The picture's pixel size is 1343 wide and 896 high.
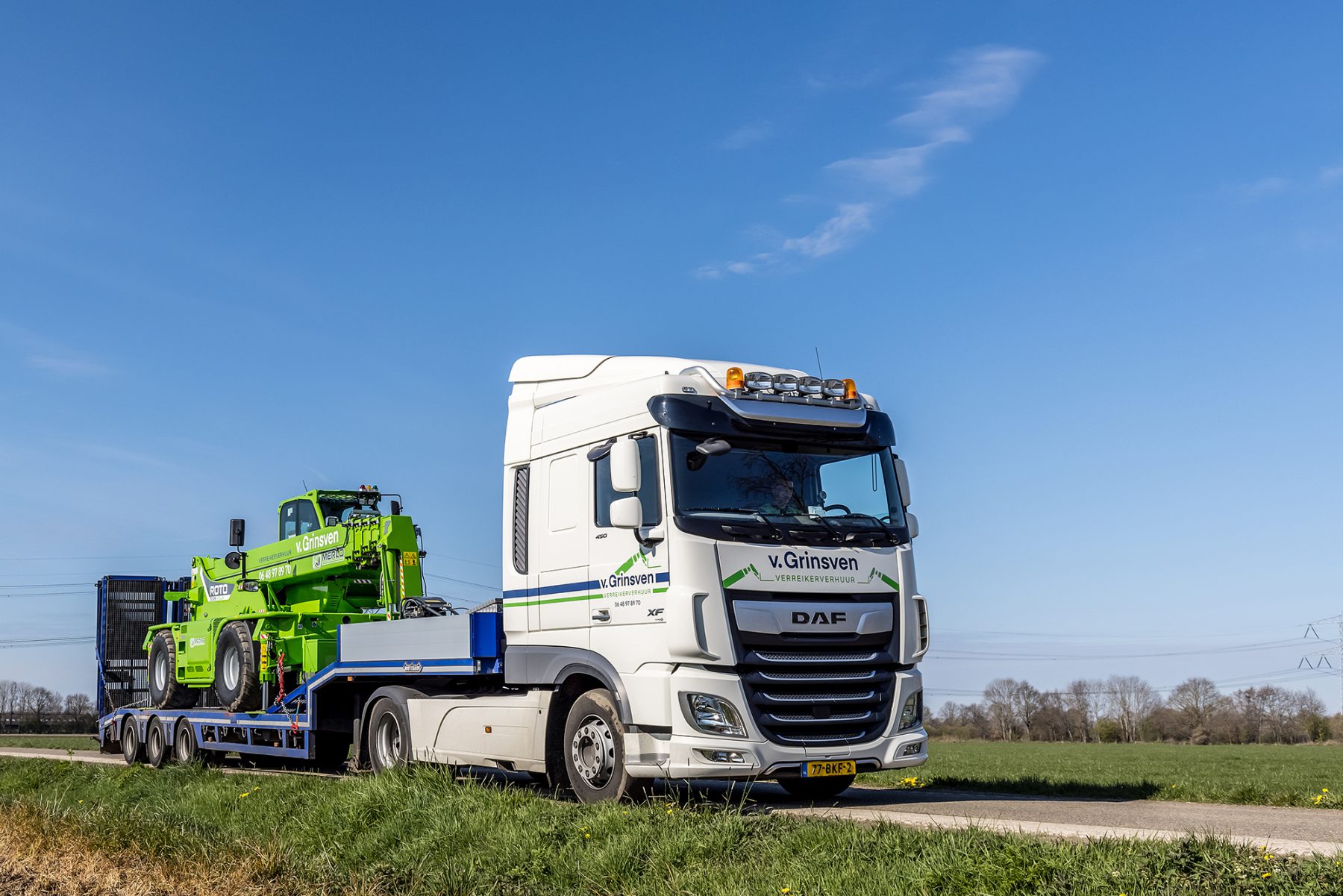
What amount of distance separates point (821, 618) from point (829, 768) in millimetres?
1272

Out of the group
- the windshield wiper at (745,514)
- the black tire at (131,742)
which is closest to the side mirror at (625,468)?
the windshield wiper at (745,514)

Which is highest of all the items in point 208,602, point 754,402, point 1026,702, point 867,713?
point 754,402

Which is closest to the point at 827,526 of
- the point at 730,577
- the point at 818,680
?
the point at 730,577

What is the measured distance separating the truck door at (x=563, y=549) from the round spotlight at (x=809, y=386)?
6.90 ft

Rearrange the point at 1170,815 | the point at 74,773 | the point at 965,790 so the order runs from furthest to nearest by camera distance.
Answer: the point at 74,773
the point at 965,790
the point at 1170,815

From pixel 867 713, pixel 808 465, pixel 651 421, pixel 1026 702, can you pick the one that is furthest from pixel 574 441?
pixel 1026 702

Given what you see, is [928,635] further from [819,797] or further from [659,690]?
[659,690]

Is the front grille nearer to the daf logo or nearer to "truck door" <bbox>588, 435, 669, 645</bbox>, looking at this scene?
the daf logo

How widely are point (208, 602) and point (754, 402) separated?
543 inches

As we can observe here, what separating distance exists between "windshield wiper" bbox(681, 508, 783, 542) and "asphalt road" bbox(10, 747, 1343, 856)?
6.99ft

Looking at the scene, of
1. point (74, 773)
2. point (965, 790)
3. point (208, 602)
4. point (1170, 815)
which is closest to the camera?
point (1170, 815)

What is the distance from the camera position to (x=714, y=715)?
10453mm

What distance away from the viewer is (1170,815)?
1022cm

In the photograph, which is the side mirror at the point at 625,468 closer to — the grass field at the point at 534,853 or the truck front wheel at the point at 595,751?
the truck front wheel at the point at 595,751
